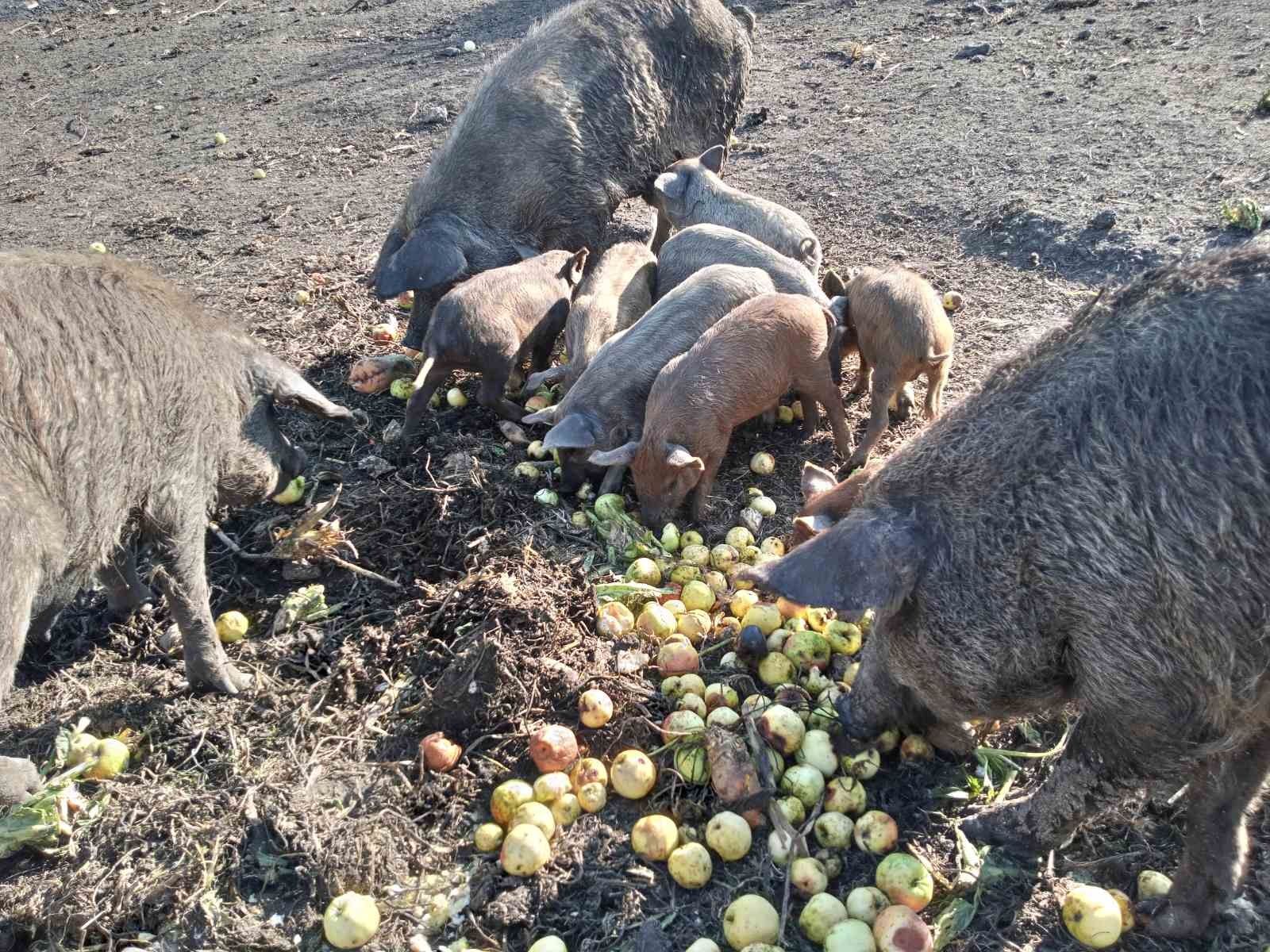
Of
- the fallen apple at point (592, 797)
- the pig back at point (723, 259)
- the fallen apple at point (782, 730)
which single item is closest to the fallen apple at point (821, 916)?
the fallen apple at point (782, 730)

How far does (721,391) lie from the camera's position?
528 cm

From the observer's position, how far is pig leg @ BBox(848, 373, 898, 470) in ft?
18.0

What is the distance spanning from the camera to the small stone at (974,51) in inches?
413

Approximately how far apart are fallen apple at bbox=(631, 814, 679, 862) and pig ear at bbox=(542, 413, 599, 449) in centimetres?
225

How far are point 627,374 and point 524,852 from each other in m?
2.95

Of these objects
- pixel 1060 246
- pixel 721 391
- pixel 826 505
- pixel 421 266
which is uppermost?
pixel 421 266

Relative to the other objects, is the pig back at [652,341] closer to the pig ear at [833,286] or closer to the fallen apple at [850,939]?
the pig ear at [833,286]

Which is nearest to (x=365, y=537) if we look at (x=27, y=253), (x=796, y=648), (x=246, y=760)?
(x=246, y=760)

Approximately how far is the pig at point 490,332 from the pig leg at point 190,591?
1.64 meters

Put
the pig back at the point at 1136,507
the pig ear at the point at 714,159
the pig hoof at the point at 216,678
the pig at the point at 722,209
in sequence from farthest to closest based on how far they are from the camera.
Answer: the pig ear at the point at 714,159 < the pig at the point at 722,209 < the pig hoof at the point at 216,678 < the pig back at the point at 1136,507

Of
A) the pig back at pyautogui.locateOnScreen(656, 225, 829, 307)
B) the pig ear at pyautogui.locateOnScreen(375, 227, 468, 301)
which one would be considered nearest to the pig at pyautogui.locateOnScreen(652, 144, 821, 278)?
the pig back at pyautogui.locateOnScreen(656, 225, 829, 307)

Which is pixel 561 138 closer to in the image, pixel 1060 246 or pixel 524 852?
pixel 1060 246

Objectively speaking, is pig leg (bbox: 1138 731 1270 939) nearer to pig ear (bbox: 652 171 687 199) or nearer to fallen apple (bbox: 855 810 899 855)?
fallen apple (bbox: 855 810 899 855)

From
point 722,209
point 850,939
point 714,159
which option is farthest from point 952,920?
point 714,159
